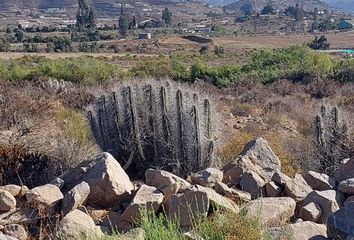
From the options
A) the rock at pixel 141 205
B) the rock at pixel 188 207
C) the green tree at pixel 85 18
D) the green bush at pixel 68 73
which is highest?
the rock at pixel 188 207

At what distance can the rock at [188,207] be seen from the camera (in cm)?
539

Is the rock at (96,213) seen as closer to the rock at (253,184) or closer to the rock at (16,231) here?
the rock at (16,231)

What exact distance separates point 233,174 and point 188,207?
1.79 metres

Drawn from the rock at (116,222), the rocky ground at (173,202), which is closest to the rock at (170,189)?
the rocky ground at (173,202)

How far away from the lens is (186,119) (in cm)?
877

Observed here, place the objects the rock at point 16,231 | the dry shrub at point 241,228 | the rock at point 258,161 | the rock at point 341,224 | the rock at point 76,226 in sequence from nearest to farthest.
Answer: the dry shrub at point 241,228 → the rock at point 341,224 → the rock at point 76,226 → the rock at point 16,231 → the rock at point 258,161

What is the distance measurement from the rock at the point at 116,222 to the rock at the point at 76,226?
26 centimetres

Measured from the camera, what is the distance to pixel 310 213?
19.0 feet

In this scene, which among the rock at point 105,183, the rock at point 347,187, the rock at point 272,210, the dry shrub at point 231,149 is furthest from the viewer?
the dry shrub at point 231,149

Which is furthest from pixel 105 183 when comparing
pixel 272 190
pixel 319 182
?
pixel 319 182

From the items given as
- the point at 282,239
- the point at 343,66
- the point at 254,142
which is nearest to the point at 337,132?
the point at 254,142

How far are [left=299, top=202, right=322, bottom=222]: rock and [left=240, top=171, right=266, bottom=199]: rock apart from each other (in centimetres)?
65

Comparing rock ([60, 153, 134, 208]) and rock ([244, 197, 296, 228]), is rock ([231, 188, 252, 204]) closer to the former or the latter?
rock ([244, 197, 296, 228])

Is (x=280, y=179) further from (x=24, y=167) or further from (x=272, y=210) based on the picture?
(x=24, y=167)
